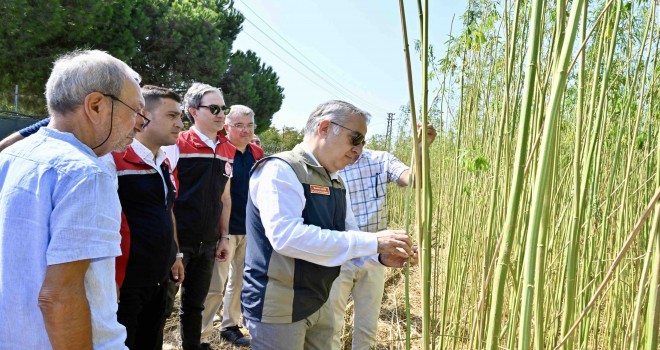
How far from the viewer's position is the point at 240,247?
2816mm

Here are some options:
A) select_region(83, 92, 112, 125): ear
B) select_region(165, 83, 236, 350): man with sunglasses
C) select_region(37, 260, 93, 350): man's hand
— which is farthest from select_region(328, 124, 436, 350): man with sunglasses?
select_region(37, 260, 93, 350): man's hand

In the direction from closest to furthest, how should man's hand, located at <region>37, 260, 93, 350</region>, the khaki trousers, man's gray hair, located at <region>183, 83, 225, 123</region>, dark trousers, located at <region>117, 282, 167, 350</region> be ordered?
man's hand, located at <region>37, 260, 93, 350</region>
dark trousers, located at <region>117, 282, 167, 350</region>
man's gray hair, located at <region>183, 83, 225, 123</region>
the khaki trousers

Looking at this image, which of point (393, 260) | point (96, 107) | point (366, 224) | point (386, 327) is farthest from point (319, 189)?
point (386, 327)

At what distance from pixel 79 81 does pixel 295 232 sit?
575mm

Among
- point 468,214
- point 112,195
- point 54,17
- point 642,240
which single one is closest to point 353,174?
point 468,214

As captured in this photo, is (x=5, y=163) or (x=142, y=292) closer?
(x=5, y=163)

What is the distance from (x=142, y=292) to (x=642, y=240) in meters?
1.53

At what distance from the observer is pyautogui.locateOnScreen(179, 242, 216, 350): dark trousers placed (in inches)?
86.6

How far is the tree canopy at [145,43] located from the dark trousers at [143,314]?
849 cm

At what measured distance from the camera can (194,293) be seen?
221 cm

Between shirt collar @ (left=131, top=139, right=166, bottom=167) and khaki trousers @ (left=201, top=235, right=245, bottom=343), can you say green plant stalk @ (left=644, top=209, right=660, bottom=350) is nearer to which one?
shirt collar @ (left=131, top=139, right=166, bottom=167)

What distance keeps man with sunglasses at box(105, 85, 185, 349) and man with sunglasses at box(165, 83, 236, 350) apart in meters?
0.49

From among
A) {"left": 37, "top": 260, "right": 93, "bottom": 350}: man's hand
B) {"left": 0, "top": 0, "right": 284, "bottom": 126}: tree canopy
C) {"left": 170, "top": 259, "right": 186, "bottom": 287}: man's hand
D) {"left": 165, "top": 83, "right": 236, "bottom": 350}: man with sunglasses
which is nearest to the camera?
{"left": 37, "top": 260, "right": 93, "bottom": 350}: man's hand

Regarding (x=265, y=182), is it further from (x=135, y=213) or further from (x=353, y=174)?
(x=353, y=174)
